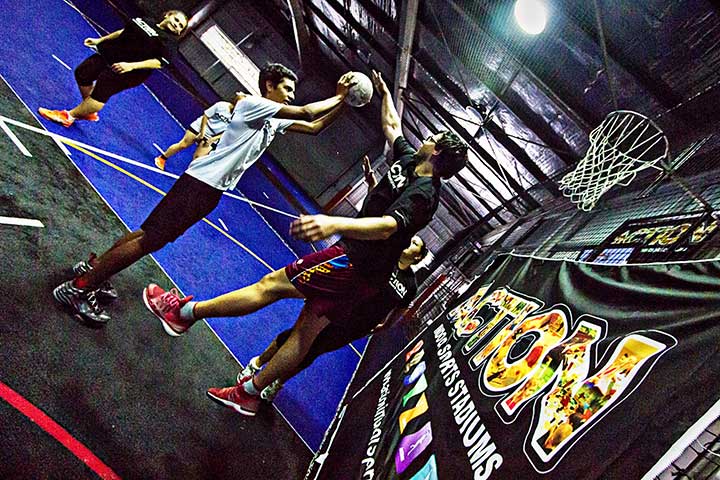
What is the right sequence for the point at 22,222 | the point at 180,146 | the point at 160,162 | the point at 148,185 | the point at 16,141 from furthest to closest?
the point at 180,146
the point at 160,162
the point at 148,185
the point at 16,141
the point at 22,222

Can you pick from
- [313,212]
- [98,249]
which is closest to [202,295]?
[98,249]

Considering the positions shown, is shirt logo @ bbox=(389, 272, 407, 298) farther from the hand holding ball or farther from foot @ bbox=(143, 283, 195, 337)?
foot @ bbox=(143, 283, 195, 337)

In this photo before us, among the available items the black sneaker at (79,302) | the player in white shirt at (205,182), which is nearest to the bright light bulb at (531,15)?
the player in white shirt at (205,182)

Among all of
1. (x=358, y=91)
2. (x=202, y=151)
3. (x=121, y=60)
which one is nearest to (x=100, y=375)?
(x=358, y=91)

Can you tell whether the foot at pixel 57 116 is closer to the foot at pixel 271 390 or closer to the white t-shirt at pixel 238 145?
the white t-shirt at pixel 238 145

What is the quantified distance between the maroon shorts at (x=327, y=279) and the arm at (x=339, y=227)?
1.70 feet

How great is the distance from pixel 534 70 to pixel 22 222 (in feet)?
19.6

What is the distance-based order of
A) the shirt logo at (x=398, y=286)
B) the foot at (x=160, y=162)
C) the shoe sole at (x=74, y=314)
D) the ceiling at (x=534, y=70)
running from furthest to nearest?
the foot at (x=160, y=162), the ceiling at (x=534, y=70), the shirt logo at (x=398, y=286), the shoe sole at (x=74, y=314)

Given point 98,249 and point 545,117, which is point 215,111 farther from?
point 545,117

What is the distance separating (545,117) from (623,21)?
1995 mm

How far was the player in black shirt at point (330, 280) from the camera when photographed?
2.58 meters

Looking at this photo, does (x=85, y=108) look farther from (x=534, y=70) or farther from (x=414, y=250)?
(x=534, y=70)

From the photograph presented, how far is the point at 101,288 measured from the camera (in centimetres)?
277

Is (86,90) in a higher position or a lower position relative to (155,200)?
higher
